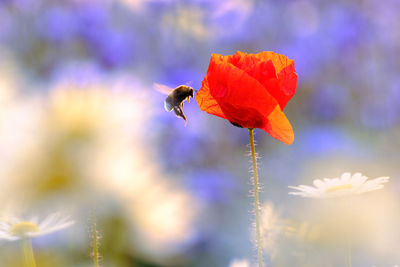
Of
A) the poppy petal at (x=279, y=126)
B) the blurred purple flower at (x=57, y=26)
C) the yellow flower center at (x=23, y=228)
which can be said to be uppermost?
the blurred purple flower at (x=57, y=26)

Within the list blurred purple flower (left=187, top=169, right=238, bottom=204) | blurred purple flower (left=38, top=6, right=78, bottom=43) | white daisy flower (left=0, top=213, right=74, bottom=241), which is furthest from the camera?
blurred purple flower (left=38, top=6, right=78, bottom=43)

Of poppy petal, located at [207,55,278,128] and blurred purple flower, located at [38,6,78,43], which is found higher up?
blurred purple flower, located at [38,6,78,43]

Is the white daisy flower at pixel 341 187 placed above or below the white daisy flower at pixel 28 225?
above

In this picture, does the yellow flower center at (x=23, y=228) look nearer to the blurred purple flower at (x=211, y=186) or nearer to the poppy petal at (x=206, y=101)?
the poppy petal at (x=206, y=101)

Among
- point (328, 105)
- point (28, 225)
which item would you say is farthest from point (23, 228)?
point (328, 105)

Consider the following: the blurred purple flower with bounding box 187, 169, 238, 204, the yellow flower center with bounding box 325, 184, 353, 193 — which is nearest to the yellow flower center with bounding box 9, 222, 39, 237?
the yellow flower center with bounding box 325, 184, 353, 193

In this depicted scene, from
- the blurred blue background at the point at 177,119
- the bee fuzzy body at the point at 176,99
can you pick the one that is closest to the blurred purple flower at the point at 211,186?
the blurred blue background at the point at 177,119

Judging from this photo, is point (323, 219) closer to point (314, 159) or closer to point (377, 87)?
point (314, 159)

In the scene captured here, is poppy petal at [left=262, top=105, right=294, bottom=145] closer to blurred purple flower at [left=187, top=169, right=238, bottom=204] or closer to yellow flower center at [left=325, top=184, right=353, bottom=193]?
yellow flower center at [left=325, top=184, right=353, bottom=193]
